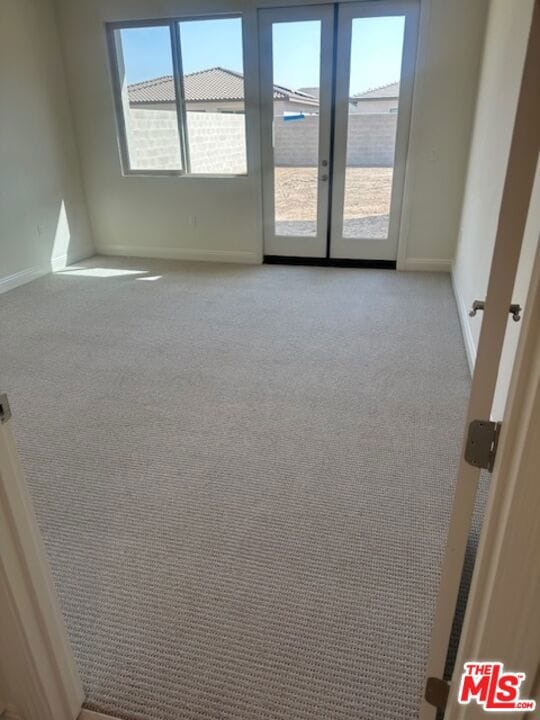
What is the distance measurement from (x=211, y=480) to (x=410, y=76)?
13.7ft

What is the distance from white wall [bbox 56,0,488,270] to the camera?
13.9 ft

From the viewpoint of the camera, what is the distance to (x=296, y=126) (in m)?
4.76

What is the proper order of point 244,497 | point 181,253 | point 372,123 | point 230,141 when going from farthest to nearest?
point 181,253
point 230,141
point 372,123
point 244,497

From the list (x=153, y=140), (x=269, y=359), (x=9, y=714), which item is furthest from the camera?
(x=153, y=140)

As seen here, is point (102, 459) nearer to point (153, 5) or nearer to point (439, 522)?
point (439, 522)

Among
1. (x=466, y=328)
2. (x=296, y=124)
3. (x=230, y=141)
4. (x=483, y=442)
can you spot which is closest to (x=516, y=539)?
(x=483, y=442)

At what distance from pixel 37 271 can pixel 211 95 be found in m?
2.56

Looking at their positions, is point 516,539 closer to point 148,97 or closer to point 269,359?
point 269,359

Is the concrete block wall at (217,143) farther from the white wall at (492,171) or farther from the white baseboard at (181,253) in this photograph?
the white wall at (492,171)

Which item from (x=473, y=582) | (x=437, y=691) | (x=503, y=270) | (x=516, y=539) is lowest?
(x=437, y=691)

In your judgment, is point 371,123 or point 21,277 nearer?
point 371,123

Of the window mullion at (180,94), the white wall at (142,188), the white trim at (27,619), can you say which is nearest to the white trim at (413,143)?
the white wall at (142,188)

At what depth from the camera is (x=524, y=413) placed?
62 cm

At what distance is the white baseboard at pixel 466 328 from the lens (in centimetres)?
297
